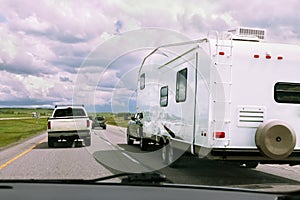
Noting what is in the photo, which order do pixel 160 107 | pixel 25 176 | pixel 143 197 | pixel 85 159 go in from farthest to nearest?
pixel 85 159 < pixel 160 107 < pixel 25 176 < pixel 143 197

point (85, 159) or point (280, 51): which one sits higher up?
point (280, 51)

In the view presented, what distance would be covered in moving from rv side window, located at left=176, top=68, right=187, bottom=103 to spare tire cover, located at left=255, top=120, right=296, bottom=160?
2.56 m

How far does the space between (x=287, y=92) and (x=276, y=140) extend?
126 centimetres

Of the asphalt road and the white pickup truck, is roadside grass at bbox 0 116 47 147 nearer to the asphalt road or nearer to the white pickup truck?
the white pickup truck

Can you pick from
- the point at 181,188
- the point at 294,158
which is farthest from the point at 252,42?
the point at 181,188

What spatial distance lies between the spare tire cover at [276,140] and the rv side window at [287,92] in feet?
2.42

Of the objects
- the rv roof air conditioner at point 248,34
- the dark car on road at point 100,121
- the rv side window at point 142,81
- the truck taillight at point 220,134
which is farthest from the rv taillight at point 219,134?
the dark car on road at point 100,121

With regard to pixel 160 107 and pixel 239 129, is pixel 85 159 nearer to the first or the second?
pixel 160 107

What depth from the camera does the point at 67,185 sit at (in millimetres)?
3219

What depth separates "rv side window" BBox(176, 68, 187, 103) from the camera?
1158 centimetres

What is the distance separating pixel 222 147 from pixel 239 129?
59cm

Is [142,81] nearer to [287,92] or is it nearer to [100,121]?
[287,92]

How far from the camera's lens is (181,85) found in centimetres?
1199

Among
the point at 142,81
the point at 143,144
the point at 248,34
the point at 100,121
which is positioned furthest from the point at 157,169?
the point at 100,121
